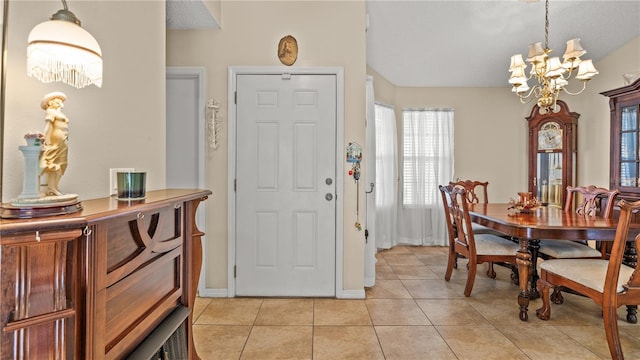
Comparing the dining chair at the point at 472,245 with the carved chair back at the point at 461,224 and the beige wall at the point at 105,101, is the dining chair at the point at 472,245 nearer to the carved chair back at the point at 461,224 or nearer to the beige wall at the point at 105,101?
the carved chair back at the point at 461,224

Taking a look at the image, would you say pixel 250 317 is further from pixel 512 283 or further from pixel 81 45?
pixel 512 283

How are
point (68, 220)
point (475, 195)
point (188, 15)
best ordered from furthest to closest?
point (475, 195), point (188, 15), point (68, 220)

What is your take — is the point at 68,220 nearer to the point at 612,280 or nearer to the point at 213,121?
the point at 213,121

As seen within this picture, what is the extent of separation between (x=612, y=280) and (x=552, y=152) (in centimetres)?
304

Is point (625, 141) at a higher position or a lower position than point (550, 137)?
lower

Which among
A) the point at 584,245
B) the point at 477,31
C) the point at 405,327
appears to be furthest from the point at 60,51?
the point at 477,31

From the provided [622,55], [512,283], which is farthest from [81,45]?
[622,55]

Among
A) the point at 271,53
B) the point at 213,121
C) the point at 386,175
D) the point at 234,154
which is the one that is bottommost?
the point at 386,175

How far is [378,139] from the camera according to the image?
15.9 feet

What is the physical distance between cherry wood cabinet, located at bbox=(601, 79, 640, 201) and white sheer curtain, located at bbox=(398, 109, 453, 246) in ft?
6.10

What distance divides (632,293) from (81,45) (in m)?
2.96

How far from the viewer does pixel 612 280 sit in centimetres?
203

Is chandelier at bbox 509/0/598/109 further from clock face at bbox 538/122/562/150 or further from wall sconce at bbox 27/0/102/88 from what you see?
wall sconce at bbox 27/0/102/88

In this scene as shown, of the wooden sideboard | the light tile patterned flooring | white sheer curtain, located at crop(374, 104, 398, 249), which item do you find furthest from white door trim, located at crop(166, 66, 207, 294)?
white sheer curtain, located at crop(374, 104, 398, 249)
